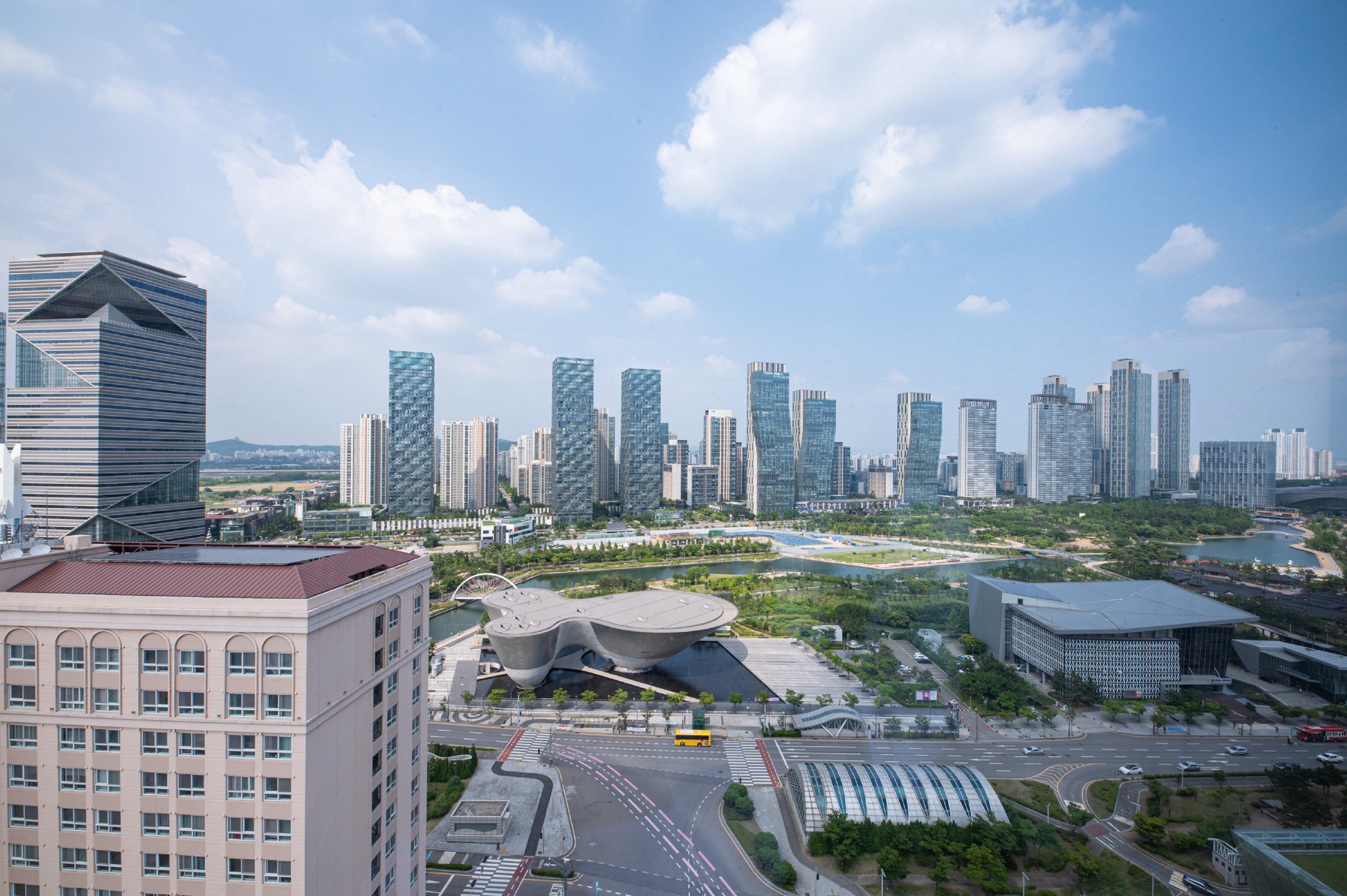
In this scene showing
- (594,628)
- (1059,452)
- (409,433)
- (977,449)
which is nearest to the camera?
(594,628)

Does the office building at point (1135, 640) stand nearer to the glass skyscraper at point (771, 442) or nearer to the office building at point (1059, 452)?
the office building at point (1059, 452)

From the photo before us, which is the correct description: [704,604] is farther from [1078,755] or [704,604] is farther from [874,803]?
[1078,755]

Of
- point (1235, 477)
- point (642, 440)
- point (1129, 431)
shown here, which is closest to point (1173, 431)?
point (1129, 431)

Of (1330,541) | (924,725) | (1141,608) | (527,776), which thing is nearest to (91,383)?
(527,776)

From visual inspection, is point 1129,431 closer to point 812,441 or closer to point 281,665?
point 281,665

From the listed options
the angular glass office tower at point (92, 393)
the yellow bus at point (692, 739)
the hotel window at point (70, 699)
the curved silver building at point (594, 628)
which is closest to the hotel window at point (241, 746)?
the hotel window at point (70, 699)

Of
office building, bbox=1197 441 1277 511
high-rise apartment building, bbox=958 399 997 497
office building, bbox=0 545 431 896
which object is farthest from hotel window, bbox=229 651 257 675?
office building, bbox=1197 441 1277 511
